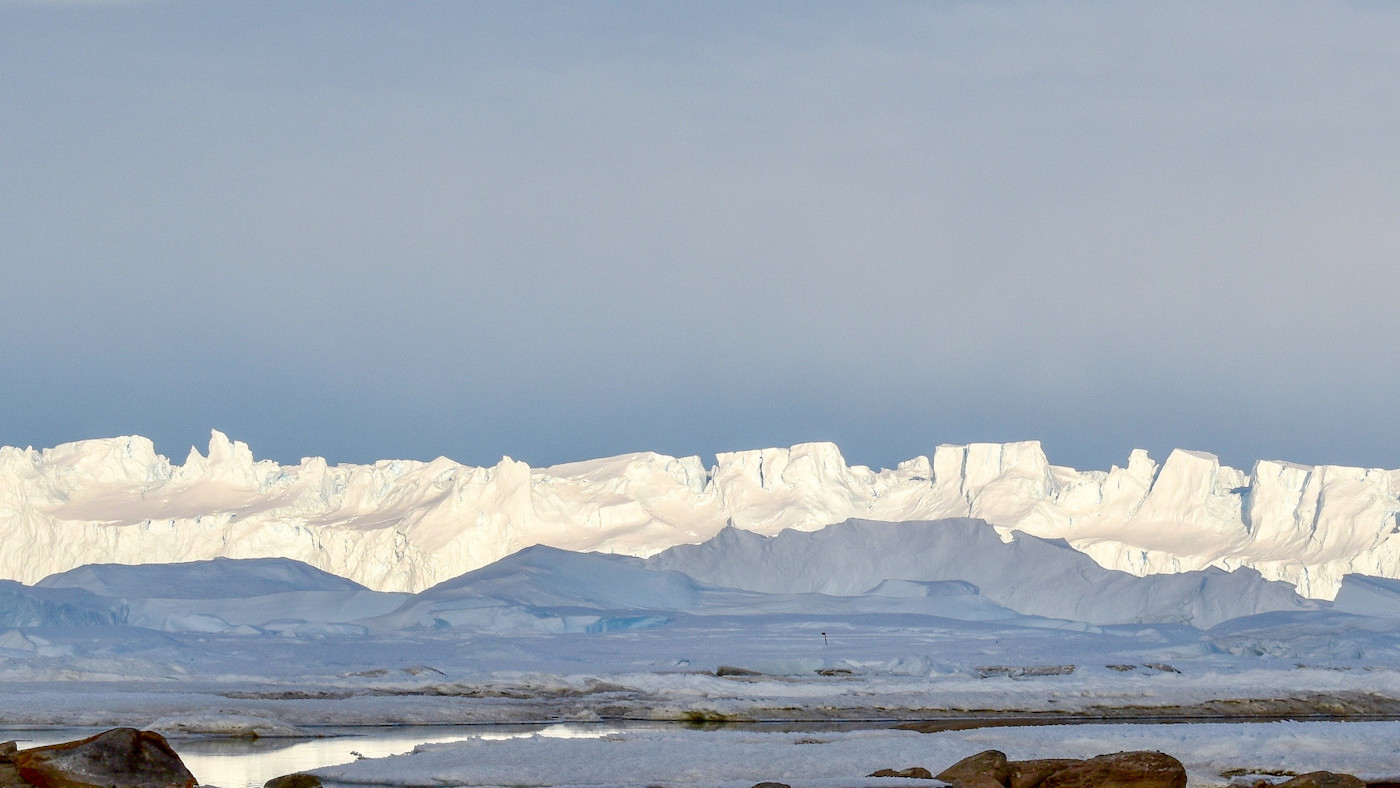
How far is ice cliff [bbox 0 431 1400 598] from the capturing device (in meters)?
140

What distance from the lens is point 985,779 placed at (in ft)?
45.4


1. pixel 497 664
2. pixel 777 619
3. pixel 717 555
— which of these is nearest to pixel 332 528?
pixel 717 555

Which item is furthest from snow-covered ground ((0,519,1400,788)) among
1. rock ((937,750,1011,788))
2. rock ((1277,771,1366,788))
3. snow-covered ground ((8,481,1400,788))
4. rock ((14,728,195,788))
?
rock ((1277,771,1366,788))

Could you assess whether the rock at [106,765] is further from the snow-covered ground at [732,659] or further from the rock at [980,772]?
the rock at [980,772]

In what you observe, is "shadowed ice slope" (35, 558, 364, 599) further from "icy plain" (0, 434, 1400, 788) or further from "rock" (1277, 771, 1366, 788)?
"rock" (1277, 771, 1366, 788)

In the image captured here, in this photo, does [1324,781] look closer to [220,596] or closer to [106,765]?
[106,765]

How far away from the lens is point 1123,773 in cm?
1345

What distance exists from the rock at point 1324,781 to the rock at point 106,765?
29.9 feet

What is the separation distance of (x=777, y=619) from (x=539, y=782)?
44585 mm

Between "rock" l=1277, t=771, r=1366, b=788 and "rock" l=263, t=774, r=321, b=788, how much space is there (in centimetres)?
815

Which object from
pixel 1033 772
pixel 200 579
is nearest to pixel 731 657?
pixel 1033 772

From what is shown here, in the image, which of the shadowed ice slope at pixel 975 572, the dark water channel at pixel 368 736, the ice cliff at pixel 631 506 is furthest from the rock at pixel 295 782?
the ice cliff at pixel 631 506

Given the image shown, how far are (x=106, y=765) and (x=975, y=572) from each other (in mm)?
61413

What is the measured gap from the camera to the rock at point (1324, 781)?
13.3m
